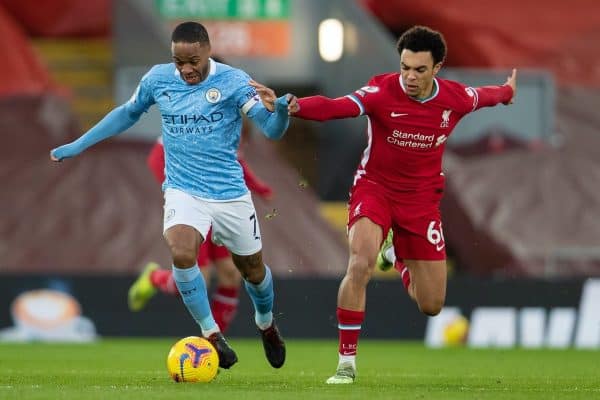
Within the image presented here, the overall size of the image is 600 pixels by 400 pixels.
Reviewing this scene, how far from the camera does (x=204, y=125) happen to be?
934 centimetres

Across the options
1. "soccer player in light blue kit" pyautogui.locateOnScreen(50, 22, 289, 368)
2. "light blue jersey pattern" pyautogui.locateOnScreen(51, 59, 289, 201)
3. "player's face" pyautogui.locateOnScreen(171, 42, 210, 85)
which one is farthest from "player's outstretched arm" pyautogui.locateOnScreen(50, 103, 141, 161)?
"player's face" pyautogui.locateOnScreen(171, 42, 210, 85)

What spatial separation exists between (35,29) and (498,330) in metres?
10.4

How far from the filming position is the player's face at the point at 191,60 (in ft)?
29.7

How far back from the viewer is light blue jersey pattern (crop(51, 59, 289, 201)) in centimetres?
934

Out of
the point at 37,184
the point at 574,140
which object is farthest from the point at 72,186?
the point at 574,140

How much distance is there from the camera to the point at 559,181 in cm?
2011

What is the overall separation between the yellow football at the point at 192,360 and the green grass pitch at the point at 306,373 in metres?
0.08

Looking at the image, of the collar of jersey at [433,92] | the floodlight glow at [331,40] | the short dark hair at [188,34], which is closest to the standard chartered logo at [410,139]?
the collar of jersey at [433,92]

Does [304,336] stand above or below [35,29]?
below

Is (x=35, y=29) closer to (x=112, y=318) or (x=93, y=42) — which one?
(x=93, y=42)

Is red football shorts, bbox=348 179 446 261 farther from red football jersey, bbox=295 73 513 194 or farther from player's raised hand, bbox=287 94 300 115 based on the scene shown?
player's raised hand, bbox=287 94 300 115

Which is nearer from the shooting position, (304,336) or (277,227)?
(304,336)

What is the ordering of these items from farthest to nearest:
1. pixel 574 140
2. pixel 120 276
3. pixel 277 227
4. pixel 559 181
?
pixel 574 140
pixel 559 181
pixel 277 227
pixel 120 276

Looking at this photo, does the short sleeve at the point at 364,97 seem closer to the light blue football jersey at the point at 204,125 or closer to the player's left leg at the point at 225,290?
the light blue football jersey at the point at 204,125
